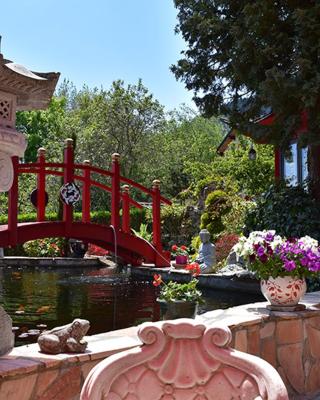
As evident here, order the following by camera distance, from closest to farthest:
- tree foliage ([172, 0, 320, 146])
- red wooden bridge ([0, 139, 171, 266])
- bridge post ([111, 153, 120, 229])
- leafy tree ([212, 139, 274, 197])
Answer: tree foliage ([172, 0, 320, 146]) → red wooden bridge ([0, 139, 171, 266]) → bridge post ([111, 153, 120, 229]) → leafy tree ([212, 139, 274, 197])

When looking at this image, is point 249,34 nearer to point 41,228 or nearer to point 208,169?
point 41,228

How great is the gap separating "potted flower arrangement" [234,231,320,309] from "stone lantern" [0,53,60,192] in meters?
1.97

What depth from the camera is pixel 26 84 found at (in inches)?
117

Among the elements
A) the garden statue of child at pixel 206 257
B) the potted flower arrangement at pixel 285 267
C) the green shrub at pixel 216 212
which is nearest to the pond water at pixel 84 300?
the garden statue of child at pixel 206 257

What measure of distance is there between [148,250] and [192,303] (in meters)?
9.75

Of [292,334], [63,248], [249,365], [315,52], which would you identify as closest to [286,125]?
[315,52]

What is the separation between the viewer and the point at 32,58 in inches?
960

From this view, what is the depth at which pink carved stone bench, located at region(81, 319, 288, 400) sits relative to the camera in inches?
75.1

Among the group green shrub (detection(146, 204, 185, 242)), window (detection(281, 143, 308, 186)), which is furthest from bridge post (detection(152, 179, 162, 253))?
Answer: green shrub (detection(146, 204, 185, 242))

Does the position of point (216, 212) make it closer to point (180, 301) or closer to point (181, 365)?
point (180, 301)

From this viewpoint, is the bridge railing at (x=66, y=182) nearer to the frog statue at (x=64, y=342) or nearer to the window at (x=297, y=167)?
the window at (x=297, y=167)

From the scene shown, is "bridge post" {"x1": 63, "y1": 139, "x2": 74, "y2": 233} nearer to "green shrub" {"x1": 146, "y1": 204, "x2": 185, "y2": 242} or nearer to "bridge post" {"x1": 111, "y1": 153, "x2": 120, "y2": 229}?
"bridge post" {"x1": 111, "y1": 153, "x2": 120, "y2": 229}

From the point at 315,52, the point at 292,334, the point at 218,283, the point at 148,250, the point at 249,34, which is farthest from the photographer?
the point at 148,250

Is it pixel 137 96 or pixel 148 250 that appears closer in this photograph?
pixel 148 250
